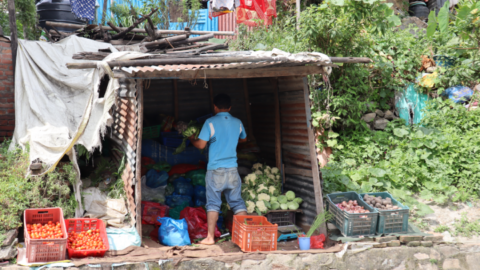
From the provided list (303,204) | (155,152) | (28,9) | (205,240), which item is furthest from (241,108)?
(28,9)

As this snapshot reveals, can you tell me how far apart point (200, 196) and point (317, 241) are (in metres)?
2.39

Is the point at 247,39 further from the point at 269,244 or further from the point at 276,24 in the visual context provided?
the point at 269,244

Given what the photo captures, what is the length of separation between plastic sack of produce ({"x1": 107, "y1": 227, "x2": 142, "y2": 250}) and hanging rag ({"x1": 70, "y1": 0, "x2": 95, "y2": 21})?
5461 mm

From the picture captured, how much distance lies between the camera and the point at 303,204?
6766 millimetres

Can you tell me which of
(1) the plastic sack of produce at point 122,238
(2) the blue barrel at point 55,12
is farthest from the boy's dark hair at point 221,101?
(2) the blue barrel at point 55,12

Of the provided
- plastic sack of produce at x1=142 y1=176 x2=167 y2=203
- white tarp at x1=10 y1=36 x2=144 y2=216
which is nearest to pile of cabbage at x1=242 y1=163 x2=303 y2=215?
plastic sack of produce at x1=142 y1=176 x2=167 y2=203

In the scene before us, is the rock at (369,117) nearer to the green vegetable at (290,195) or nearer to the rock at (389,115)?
the rock at (389,115)

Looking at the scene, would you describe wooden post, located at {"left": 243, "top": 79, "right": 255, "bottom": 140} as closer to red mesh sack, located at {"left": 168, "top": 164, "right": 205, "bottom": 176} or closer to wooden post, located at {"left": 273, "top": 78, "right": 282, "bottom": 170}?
wooden post, located at {"left": 273, "top": 78, "right": 282, "bottom": 170}

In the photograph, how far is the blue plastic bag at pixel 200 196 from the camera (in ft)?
23.7

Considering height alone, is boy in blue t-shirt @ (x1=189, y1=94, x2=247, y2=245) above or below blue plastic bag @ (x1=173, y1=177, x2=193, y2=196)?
above

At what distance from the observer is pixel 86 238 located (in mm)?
5309

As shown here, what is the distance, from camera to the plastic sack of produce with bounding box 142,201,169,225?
21.5 feet

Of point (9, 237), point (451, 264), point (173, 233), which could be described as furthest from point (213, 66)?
point (451, 264)

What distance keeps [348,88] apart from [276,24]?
14.3 feet
